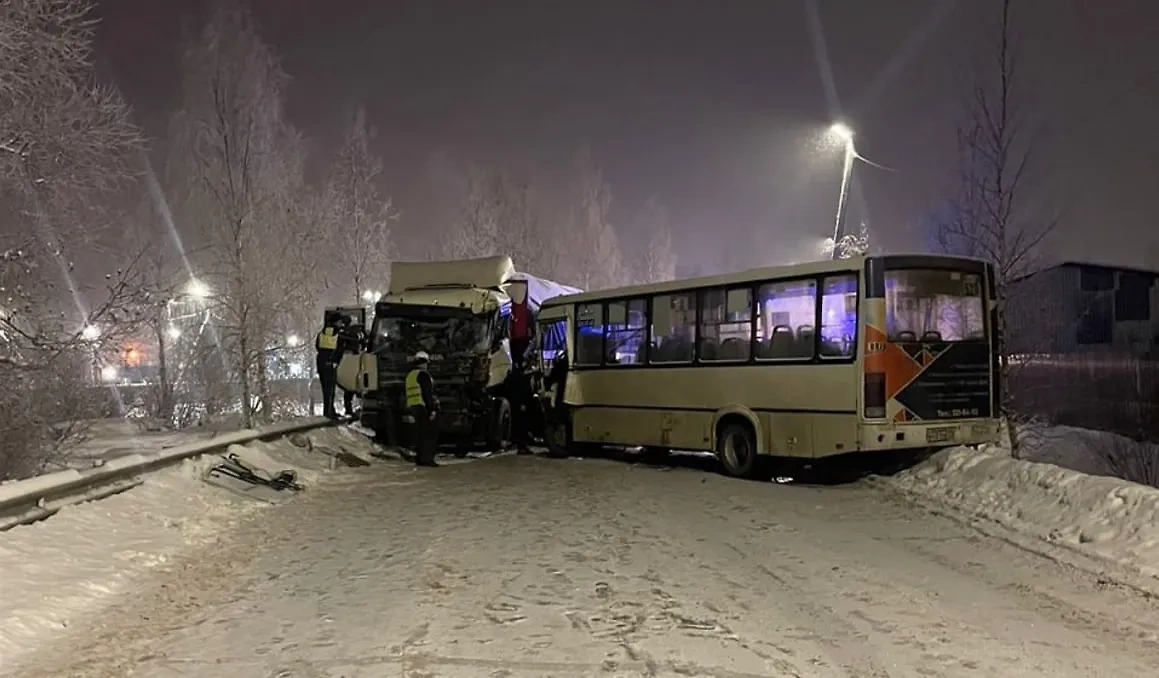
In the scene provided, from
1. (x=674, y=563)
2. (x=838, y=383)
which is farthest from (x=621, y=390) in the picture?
(x=674, y=563)

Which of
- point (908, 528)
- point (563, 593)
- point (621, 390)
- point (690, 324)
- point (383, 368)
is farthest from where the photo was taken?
point (383, 368)

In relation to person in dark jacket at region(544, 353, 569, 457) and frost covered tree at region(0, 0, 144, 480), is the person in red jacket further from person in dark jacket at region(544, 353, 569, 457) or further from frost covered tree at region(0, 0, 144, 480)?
frost covered tree at region(0, 0, 144, 480)

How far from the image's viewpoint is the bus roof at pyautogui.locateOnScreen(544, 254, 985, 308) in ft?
41.1

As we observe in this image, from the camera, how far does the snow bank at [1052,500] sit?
26.6 feet

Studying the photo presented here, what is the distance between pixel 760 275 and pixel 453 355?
7.25 m

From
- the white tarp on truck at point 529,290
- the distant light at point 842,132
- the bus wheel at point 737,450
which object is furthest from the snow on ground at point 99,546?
the distant light at point 842,132

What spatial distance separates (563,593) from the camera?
734 centimetres

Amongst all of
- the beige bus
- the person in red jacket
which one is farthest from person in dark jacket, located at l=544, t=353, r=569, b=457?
the beige bus

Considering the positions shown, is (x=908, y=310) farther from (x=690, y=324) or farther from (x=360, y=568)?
(x=360, y=568)

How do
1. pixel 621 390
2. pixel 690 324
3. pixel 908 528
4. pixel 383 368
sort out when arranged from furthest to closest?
pixel 383 368
pixel 621 390
pixel 690 324
pixel 908 528

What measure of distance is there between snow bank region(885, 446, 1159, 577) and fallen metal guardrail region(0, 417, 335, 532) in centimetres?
962

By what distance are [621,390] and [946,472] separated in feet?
20.3

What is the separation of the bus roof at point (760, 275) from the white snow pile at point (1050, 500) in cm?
276

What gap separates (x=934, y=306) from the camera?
1264 cm
